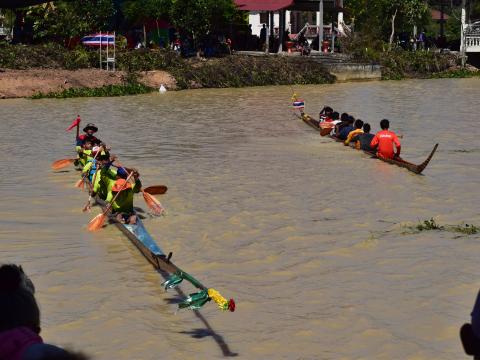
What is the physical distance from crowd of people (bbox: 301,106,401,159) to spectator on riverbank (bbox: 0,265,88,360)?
14.3 metres

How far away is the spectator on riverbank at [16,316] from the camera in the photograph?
416 centimetres

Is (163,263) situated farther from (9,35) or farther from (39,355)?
(9,35)

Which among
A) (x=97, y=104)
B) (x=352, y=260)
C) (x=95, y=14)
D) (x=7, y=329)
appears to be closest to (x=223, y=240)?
(x=352, y=260)

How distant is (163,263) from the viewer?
9.73 m

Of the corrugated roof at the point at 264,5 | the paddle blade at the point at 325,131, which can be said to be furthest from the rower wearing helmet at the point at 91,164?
the corrugated roof at the point at 264,5

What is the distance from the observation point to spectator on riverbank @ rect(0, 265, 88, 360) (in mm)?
4156

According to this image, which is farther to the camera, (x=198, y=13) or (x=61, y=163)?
(x=198, y=13)

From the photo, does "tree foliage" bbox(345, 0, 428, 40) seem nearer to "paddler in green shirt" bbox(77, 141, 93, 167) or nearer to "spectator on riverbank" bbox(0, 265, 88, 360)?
"paddler in green shirt" bbox(77, 141, 93, 167)

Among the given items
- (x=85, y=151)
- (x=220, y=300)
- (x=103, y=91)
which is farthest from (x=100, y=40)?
(x=220, y=300)

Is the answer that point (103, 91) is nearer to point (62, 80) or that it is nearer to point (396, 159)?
point (62, 80)

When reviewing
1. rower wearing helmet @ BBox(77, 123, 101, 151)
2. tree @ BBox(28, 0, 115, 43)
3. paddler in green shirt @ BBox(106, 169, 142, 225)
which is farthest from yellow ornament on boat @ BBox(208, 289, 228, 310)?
tree @ BBox(28, 0, 115, 43)

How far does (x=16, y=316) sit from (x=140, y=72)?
3610cm

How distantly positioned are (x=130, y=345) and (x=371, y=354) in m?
2.25

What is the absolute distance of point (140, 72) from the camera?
131 ft
